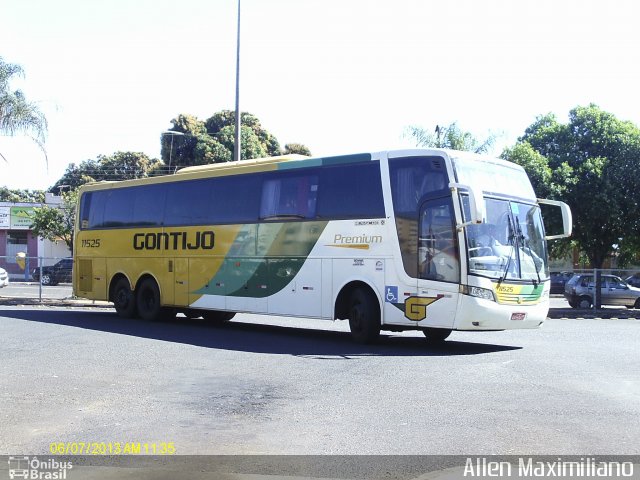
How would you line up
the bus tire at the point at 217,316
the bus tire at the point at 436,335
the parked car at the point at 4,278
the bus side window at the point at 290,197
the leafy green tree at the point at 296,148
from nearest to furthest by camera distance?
the bus tire at the point at 436,335
the bus side window at the point at 290,197
the bus tire at the point at 217,316
the parked car at the point at 4,278
the leafy green tree at the point at 296,148

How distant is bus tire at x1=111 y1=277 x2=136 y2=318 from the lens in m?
20.0

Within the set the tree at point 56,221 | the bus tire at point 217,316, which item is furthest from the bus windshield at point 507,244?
the tree at point 56,221

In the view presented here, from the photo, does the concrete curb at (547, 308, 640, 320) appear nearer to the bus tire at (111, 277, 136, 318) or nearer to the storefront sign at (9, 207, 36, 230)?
the bus tire at (111, 277, 136, 318)

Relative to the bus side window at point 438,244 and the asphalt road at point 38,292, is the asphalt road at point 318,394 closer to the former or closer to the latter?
the bus side window at point 438,244

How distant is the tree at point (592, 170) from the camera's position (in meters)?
32.2

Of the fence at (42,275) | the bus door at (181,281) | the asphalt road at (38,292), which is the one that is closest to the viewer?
the bus door at (181,281)

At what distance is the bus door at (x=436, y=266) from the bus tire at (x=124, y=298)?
9.34 m

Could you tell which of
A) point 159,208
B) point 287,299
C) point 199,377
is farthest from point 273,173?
point 199,377

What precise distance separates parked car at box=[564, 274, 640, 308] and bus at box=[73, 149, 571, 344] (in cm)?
1265

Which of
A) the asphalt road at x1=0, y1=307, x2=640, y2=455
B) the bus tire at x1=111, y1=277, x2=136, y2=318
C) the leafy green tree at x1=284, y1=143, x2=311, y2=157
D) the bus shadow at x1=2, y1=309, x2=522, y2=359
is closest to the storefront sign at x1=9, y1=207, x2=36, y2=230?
the leafy green tree at x1=284, y1=143, x2=311, y2=157

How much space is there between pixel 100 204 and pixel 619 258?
104 ft

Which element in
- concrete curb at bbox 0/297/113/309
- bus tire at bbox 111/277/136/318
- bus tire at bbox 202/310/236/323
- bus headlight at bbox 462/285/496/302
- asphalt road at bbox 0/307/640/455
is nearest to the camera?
asphalt road at bbox 0/307/640/455

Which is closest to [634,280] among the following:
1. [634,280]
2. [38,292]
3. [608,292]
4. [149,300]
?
[634,280]

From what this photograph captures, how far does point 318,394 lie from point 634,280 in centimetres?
2033
